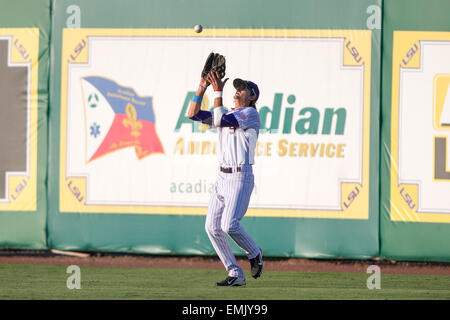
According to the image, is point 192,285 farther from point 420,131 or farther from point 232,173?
point 420,131

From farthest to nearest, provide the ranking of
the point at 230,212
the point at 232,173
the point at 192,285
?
the point at 192,285 → the point at 232,173 → the point at 230,212

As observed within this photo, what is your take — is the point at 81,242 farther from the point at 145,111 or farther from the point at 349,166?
the point at 349,166

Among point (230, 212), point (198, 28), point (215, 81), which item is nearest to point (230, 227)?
point (230, 212)

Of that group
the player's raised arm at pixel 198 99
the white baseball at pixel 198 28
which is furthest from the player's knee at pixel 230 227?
the white baseball at pixel 198 28

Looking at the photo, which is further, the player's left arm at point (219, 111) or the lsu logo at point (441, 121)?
the lsu logo at point (441, 121)

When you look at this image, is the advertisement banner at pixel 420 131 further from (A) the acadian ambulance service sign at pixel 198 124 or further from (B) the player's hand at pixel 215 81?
(B) the player's hand at pixel 215 81

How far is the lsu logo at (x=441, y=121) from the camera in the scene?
33.8ft

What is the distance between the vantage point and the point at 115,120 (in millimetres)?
10766

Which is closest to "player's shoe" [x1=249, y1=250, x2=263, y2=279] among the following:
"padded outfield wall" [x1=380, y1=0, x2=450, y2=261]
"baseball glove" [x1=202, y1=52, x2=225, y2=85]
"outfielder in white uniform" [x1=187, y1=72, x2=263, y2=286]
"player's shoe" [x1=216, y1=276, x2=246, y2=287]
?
"outfielder in white uniform" [x1=187, y1=72, x2=263, y2=286]

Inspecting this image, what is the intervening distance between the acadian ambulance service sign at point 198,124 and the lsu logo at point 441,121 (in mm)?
954

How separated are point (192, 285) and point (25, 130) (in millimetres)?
4158

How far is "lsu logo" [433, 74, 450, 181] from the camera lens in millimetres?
10297

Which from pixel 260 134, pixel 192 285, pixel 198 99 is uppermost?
pixel 198 99

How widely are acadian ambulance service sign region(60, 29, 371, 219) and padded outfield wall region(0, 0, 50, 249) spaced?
0.34 metres
